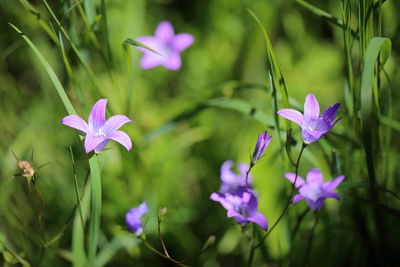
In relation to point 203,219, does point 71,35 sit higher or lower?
higher

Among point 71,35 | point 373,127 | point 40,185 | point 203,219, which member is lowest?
point 203,219

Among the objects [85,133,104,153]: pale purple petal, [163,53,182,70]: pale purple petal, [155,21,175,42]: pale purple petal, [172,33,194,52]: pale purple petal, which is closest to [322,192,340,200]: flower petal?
[85,133,104,153]: pale purple petal

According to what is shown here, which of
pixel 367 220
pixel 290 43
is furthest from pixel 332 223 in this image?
pixel 290 43

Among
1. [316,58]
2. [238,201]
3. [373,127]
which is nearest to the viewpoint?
[238,201]

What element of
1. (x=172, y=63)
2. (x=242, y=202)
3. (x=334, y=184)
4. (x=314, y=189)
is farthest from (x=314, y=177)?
(x=172, y=63)

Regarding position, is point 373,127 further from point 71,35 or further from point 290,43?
point 290,43

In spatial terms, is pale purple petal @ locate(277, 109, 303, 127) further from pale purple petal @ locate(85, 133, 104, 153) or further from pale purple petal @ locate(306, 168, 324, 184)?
pale purple petal @ locate(85, 133, 104, 153)

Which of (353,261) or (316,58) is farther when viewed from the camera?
(316,58)
